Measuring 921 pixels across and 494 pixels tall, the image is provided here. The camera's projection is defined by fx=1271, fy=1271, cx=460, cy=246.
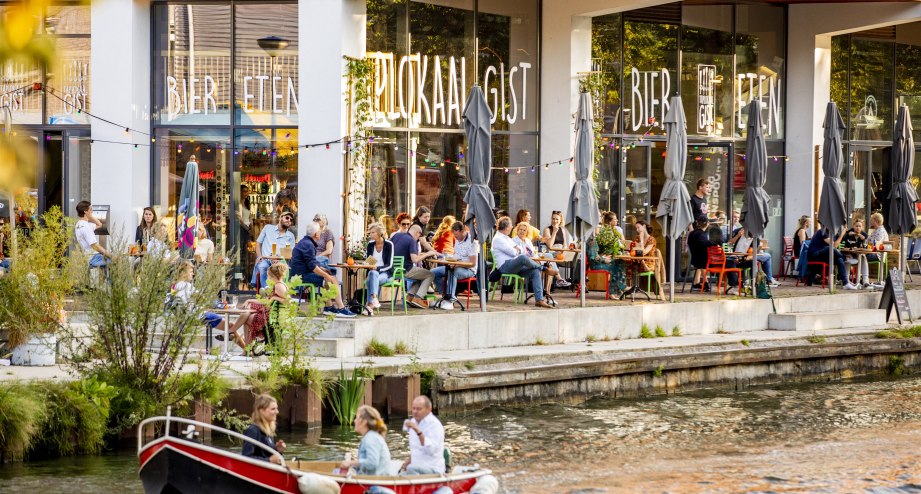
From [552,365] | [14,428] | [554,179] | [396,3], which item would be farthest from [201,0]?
[14,428]

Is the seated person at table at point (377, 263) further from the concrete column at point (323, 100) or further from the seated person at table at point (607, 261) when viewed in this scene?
the seated person at table at point (607, 261)

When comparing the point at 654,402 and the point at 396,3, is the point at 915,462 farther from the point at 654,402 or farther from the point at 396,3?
the point at 396,3

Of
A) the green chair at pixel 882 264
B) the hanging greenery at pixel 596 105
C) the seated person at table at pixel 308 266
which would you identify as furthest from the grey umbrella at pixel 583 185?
the green chair at pixel 882 264

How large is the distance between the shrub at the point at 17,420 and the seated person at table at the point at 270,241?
697cm

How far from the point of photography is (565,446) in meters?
13.6

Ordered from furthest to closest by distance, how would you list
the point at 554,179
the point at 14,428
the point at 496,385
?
1. the point at 554,179
2. the point at 496,385
3. the point at 14,428

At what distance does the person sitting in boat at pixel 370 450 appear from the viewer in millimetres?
9641

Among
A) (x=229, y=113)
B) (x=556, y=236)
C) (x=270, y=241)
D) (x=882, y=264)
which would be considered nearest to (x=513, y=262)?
(x=556, y=236)

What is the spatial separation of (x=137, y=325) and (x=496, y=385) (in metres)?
4.71

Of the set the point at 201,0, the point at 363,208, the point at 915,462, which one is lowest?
the point at 915,462

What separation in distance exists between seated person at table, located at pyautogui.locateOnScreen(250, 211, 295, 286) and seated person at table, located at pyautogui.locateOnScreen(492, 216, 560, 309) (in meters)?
3.05

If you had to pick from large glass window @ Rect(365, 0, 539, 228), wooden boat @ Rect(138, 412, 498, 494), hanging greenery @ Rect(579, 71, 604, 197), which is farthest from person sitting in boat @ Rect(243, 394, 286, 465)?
hanging greenery @ Rect(579, 71, 604, 197)

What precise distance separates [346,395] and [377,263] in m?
3.37

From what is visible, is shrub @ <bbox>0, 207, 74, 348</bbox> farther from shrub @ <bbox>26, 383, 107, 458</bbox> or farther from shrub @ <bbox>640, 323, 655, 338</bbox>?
shrub @ <bbox>640, 323, 655, 338</bbox>
